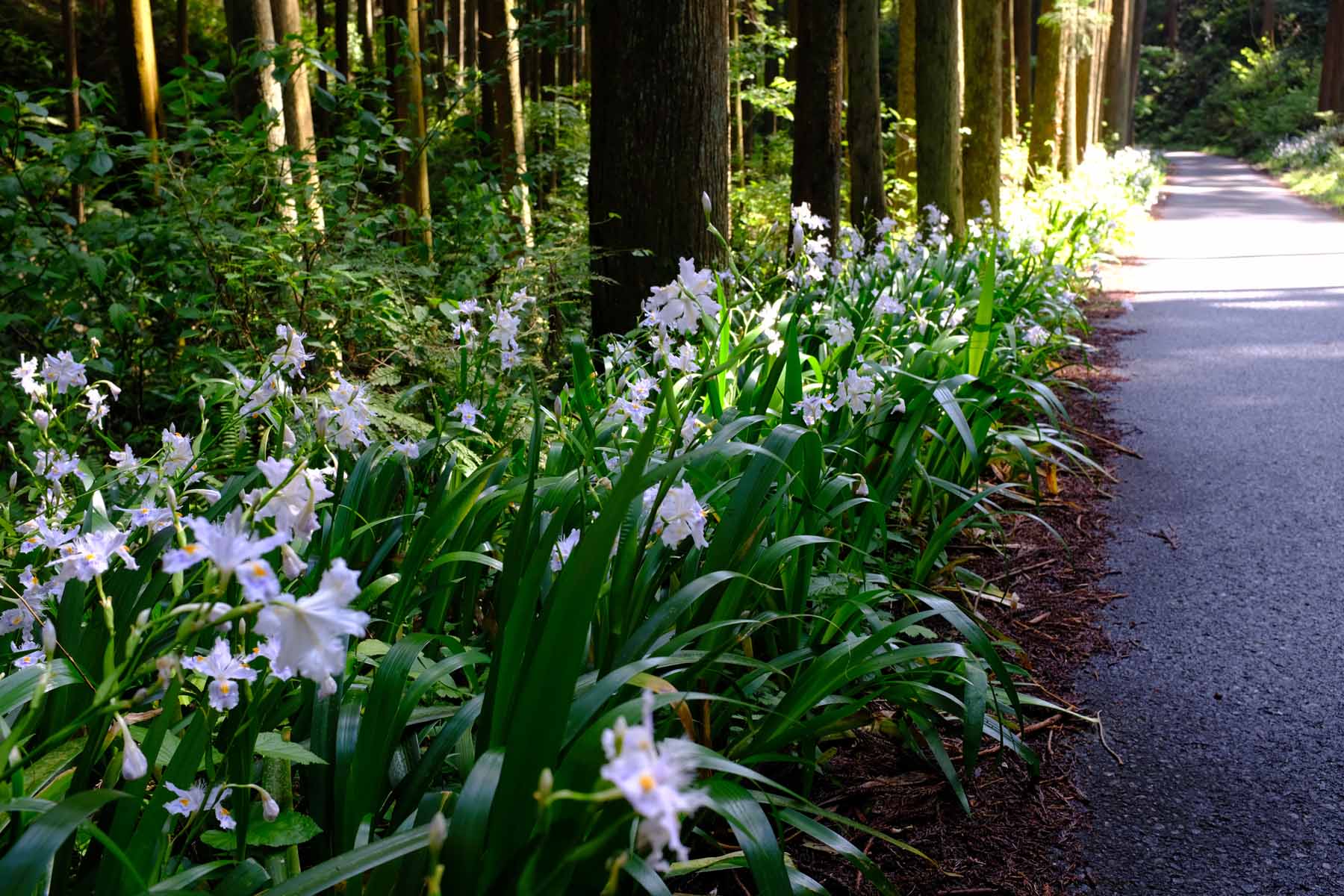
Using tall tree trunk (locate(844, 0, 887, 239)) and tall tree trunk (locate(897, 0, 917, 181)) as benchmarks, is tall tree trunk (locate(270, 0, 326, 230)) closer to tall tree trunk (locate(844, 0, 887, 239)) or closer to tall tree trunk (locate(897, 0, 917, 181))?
tall tree trunk (locate(844, 0, 887, 239))

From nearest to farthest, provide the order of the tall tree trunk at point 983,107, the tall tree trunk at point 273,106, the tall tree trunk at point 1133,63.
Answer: the tall tree trunk at point 273,106 → the tall tree trunk at point 983,107 → the tall tree trunk at point 1133,63

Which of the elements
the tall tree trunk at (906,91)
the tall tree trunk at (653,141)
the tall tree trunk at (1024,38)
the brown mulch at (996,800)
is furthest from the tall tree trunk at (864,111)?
the tall tree trunk at (1024,38)

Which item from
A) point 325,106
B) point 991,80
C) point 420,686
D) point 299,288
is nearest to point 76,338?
point 299,288

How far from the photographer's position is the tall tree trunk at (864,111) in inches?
288

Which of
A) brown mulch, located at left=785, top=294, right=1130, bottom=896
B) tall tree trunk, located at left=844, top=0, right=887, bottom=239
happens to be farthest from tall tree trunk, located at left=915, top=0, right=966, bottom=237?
brown mulch, located at left=785, top=294, right=1130, bottom=896

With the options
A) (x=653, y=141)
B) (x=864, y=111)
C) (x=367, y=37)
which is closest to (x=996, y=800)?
(x=653, y=141)

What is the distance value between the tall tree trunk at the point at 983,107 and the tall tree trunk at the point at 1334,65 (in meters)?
26.2

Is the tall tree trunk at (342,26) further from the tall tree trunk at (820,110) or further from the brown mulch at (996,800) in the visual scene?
the brown mulch at (996,800)

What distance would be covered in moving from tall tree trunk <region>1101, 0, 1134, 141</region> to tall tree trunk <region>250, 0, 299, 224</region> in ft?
81.7

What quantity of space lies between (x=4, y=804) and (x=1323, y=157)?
30.9 m

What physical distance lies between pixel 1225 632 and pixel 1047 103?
13.3 metres

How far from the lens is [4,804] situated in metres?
1.07

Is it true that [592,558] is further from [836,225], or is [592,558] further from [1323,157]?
[1323,157]

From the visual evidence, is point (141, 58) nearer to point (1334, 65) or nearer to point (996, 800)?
point (996, 800)
